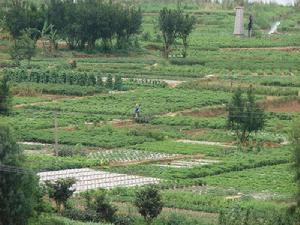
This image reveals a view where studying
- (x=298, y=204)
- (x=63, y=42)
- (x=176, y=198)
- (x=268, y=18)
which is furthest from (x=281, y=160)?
(x=268, y=18)

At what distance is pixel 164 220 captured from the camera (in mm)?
33906

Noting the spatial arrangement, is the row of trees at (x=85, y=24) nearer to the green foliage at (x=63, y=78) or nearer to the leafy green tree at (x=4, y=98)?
the green foliage at (x=63, y=78)

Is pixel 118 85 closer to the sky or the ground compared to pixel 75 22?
closer to the ground

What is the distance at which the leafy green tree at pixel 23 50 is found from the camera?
71.9 meters

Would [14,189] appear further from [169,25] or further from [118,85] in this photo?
[169,25]

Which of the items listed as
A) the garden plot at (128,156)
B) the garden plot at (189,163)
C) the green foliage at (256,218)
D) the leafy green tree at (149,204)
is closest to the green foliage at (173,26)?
the garden plot at (128,156)

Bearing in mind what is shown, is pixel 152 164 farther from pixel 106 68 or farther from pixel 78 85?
pixel 106 68

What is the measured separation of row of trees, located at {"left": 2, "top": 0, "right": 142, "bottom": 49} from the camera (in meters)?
79.0

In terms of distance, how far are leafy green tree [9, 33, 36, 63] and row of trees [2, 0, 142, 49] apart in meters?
4.38

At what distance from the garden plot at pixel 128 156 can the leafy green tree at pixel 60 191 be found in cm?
898

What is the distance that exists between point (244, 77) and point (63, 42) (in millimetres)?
19721

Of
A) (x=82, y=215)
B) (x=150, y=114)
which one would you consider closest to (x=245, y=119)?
(x=150, y=114)

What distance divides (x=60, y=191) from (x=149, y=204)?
9.56 feet

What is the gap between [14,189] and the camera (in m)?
32.4
